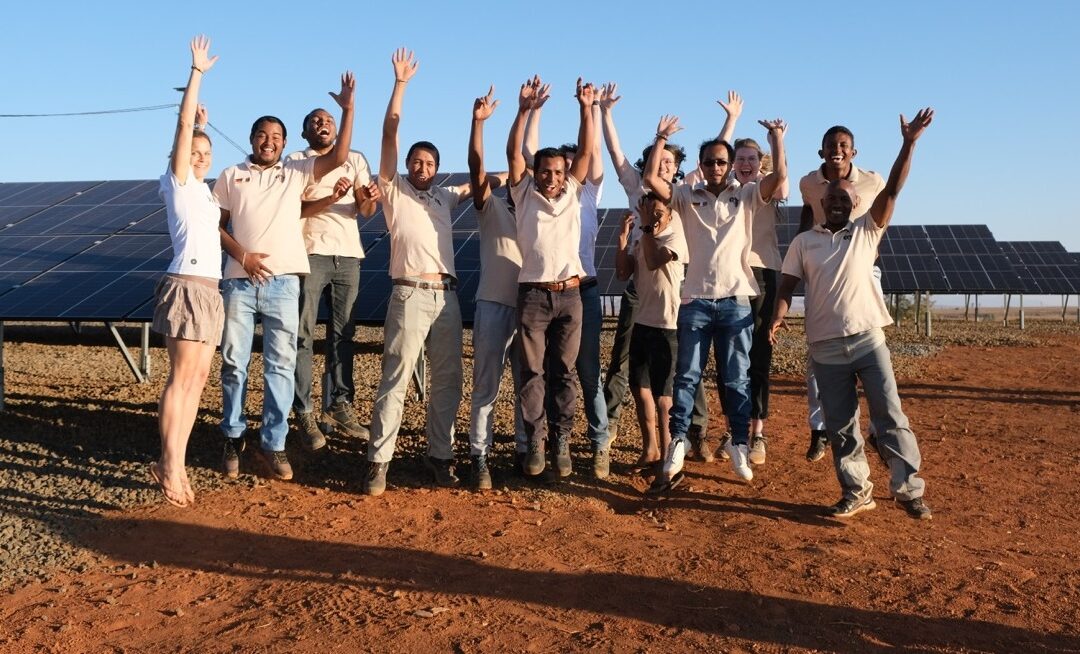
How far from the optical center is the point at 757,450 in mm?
6719

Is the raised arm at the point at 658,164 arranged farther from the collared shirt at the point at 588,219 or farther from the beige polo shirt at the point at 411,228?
the beige polo shirt at the point at 411,228

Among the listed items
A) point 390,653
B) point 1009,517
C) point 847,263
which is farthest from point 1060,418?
point 390,653

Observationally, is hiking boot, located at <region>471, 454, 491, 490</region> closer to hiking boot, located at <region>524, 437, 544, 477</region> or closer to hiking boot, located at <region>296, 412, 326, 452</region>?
hiking boot, located at <region>524, 437, 544, 477</region>

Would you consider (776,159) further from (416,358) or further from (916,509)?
(416,358)

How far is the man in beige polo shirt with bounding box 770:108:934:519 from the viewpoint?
531cm

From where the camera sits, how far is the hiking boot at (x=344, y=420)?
6.77m

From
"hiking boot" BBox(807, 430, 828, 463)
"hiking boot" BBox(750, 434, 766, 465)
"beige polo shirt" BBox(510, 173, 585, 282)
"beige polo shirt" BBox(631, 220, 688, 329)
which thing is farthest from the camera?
"hiking boot" BBox(807, 430, 828, 463)

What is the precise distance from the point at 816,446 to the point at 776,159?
7.02 ft

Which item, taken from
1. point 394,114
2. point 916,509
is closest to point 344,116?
point 394,114

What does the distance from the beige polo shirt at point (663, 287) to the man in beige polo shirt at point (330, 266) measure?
178 centimetres

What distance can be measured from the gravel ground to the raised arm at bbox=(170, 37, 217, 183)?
6.52 feet

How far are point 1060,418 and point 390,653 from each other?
7770mm

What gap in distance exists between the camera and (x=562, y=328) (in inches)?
228

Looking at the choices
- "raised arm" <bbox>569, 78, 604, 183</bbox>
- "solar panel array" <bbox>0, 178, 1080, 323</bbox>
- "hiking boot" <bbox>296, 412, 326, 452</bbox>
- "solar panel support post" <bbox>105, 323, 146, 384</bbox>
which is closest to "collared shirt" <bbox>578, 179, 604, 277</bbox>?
"raised arm" <bbox>569, 78, 604, 183</bbox>
